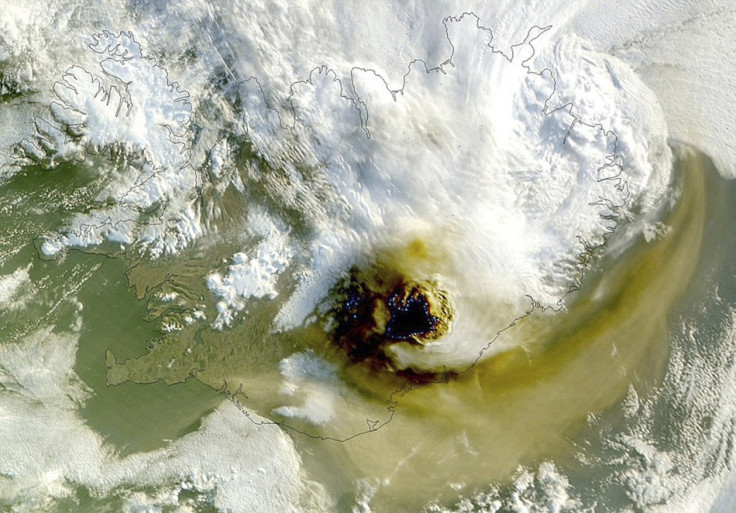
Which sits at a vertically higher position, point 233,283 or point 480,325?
point 480,325

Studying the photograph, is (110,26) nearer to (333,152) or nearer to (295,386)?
(333,152)

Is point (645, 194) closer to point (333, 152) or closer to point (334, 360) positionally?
point (333, 152)

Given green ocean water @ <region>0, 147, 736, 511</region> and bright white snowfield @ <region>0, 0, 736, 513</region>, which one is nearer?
bright white snowfield @ <region>0, 0, 736, 513</region>

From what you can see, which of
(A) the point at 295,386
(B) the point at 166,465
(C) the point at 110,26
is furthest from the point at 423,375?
(C) the point at 110,26

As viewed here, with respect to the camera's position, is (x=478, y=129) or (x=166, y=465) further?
(x=166, y=465)

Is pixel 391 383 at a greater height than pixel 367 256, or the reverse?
pixel 367 256

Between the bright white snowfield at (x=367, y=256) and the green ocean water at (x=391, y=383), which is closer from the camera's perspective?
the bright white snowfield at (x=367, y=256)

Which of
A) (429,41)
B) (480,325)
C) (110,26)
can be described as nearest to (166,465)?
(480,325)

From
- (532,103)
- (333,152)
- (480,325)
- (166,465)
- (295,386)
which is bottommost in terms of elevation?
(166,465)
